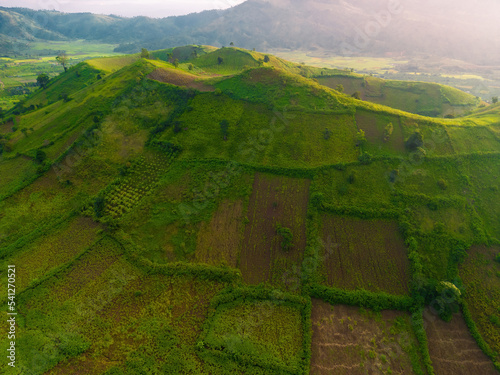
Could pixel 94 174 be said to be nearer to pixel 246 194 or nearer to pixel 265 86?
pixel 246 194

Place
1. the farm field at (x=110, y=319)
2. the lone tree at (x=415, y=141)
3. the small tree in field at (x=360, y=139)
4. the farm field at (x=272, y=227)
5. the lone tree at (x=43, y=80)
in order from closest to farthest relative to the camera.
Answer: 1. the farm field at (x=110, y=319)
2. the farm field at (x=272, y=227)
3. the lone tree at (x=415, y=141)
4. the small tree in field at (x=360, y=139)
5. the lone tree at (x=43, y=80)

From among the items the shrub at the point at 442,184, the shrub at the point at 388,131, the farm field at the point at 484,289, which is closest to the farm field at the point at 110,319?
the farm field at the point at 484,289

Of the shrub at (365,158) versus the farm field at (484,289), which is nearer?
the farm field at (484,289)

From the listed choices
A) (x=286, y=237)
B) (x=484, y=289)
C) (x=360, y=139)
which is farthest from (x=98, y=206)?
(x=484, y=289)

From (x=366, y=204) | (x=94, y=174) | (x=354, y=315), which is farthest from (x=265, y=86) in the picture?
(x=354, y=315)

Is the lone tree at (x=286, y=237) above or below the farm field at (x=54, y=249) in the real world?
above

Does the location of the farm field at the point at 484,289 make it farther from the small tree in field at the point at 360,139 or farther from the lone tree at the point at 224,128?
the lone tree at the point at 224,128

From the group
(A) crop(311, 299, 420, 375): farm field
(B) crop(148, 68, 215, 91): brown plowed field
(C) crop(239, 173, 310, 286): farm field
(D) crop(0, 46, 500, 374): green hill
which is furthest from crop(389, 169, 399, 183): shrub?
(B) crop(148, 68, 215, 91): brown plowed field

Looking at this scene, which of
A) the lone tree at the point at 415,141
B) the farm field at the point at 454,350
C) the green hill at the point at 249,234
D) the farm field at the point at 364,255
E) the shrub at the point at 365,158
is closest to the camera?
the farm field at the point at 454,350
